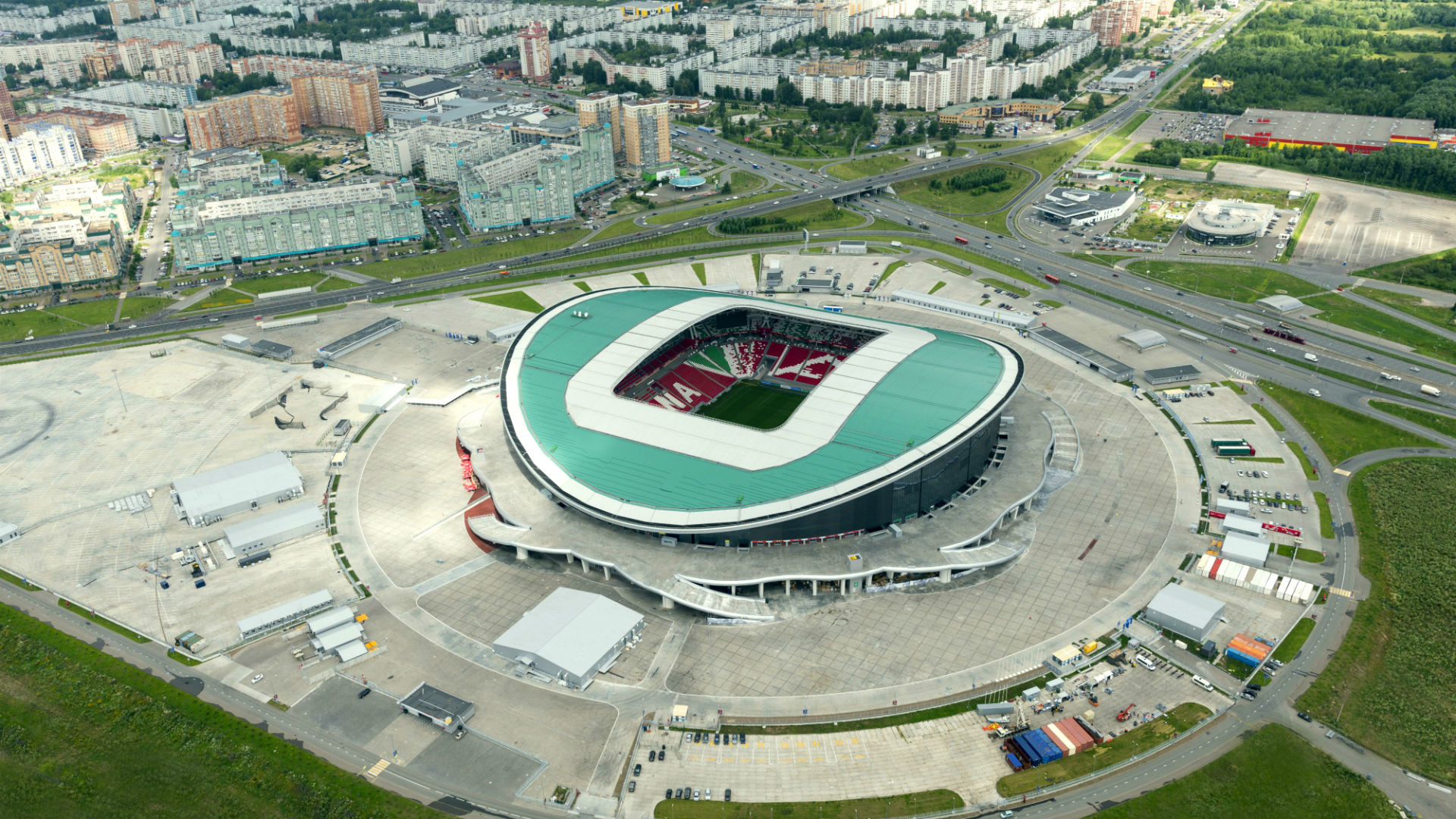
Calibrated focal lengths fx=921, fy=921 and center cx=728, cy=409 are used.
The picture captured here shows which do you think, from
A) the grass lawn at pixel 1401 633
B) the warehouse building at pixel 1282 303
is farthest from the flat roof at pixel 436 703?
the warehouse building at pixel 1282 303

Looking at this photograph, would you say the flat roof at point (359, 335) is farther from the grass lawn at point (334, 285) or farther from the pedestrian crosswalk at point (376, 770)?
the pedestrian crosswalk at point (376, 770)

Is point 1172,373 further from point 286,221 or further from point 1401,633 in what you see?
point 286,221

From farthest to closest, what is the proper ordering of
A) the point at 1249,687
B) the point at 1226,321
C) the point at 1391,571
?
the point at 1226,321, the point at 1391,571, the point at 1249,687

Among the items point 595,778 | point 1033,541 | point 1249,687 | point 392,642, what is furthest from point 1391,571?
point 392,642

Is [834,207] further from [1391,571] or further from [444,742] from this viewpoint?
[444,742]

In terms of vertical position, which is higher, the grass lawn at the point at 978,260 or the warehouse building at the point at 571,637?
the grass lawn at the point at 978,260

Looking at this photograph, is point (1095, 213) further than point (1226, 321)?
Yes

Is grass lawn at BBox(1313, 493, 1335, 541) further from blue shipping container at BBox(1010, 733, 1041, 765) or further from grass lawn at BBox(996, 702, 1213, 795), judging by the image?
blue shipping container at BBox(1010, 733, 1041, 765)
